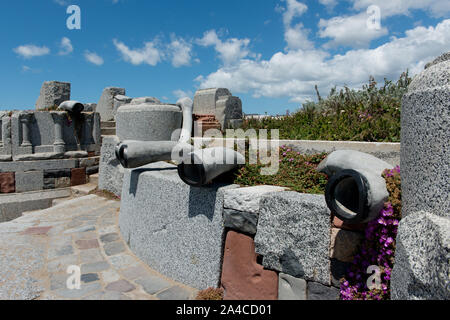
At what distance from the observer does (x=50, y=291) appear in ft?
9.82

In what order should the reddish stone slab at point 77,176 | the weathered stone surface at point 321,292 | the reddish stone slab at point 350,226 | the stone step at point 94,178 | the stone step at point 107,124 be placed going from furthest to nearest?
the stone step at point 107,124
the stone step at point 94,178
the reddish stone slab at point 77,176
the weathered stone surface at point 321,292
the reddish stone slab at point 350,226

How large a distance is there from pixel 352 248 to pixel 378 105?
134 inches

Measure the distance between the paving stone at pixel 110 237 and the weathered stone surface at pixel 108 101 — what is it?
9.08 meters

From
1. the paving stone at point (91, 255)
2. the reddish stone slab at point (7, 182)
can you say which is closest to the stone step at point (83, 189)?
the reddish stone slab at point (7, 182)

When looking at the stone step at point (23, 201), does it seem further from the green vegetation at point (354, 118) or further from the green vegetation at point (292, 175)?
the green vegetation at point (292, 175)

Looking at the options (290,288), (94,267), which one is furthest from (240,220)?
(94,267)

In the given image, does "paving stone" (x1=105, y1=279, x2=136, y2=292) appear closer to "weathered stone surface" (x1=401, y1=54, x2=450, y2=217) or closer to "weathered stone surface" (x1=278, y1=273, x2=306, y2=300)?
"weathered stone surface" (x1=278, y1=273, x2=306, y2=300)

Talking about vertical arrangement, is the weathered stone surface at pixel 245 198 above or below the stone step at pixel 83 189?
above

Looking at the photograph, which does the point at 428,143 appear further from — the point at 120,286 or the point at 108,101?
the point at 108,101

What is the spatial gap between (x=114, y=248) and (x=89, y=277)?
0.82 m

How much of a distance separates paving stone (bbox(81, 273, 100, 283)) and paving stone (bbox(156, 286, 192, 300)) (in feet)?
2.54

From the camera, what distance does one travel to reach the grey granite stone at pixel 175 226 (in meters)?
2.96
